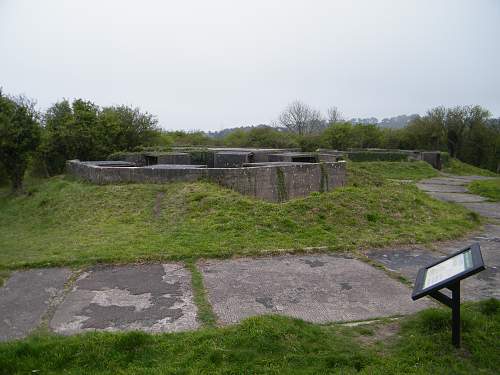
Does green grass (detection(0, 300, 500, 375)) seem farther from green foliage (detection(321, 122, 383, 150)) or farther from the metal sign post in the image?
green foliage (detection(321, 122, 383, 150))

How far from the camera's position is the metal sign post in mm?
3229

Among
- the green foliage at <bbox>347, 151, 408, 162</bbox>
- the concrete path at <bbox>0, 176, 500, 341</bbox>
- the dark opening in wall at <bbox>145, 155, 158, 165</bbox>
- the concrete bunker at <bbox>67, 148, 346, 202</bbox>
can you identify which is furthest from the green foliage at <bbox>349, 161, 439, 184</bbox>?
the concrete path at <bbox>0, 176, 500, 341</bbox>

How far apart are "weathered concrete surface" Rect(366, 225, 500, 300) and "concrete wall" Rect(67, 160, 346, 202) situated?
4144mm

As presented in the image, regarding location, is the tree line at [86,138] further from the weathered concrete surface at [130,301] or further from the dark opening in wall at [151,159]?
the weathered concrete surface at [130,301]

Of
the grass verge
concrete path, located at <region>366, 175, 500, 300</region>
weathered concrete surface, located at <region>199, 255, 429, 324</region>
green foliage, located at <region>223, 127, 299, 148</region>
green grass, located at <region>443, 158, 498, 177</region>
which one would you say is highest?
green foliage, located at <region>223, 127, 299, 148</region>

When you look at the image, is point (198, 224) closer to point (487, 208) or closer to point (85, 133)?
point (487, 208)

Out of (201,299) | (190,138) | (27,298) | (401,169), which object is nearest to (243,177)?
(201,299)

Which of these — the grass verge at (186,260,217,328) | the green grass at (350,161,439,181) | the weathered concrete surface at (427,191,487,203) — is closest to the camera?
the grass verge at (186,260,217,328)

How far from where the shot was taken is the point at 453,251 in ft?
24.2

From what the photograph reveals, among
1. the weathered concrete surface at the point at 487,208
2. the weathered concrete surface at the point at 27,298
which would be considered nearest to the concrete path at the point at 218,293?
the weathered concrete surface at the point at 27,298

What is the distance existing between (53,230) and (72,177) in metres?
4.84

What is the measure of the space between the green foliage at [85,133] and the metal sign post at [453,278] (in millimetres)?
15971

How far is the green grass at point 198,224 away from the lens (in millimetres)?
6840

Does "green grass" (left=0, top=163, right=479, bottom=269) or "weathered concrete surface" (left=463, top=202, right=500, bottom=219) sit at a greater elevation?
"green grass" (left=0, top=163, right=479, bottom=269)
